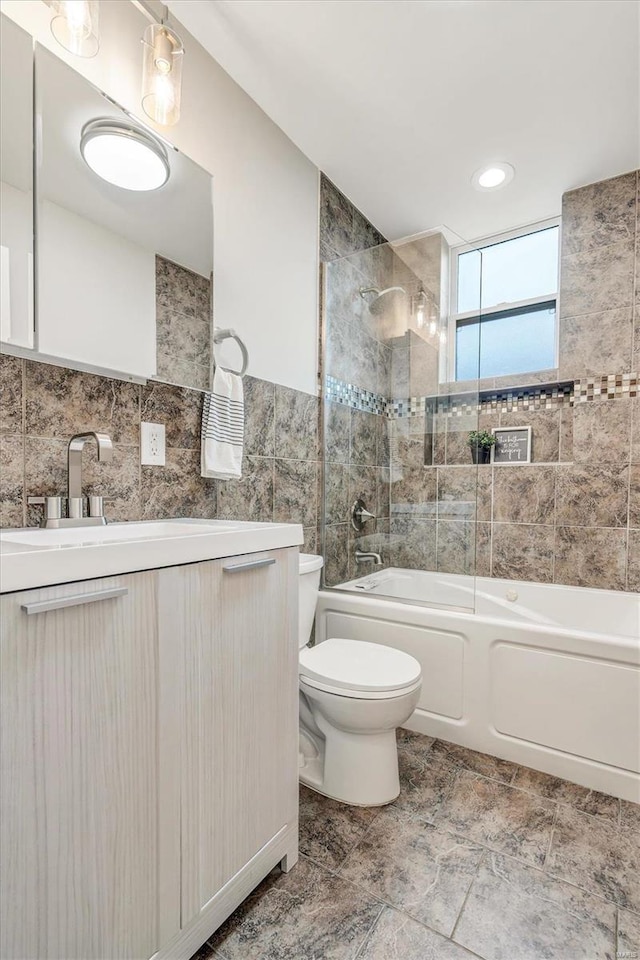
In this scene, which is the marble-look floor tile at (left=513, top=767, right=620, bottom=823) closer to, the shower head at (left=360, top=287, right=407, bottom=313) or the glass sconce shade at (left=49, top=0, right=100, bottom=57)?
the shower head at (left=360, top=287, right=407, bottom=313)

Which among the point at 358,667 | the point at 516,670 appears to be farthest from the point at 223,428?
the point at 516,670

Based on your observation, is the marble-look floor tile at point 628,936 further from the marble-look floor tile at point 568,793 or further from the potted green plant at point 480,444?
the potted green plant at point 480,444

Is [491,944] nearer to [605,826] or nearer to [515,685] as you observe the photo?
[605,826]

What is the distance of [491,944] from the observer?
43.3 inches

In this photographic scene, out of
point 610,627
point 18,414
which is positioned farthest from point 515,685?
point 18,414

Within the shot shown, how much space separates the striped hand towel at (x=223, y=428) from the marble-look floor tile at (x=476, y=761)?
141 centimetres

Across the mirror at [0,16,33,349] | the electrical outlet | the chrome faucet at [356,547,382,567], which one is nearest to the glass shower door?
the chrome faucet at [356,547,382,567]

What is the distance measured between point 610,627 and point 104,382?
8.31ft

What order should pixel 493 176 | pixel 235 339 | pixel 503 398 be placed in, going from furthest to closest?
pixel 503 398
pixel 493 176
pixel 235 339

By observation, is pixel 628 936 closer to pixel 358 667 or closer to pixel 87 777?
pixel 358 667

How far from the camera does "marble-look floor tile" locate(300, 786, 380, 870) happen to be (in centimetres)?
138

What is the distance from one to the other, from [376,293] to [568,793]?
2.40 metres

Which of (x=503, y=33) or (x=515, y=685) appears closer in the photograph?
(x=503, y=33)

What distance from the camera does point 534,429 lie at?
2.71 m
